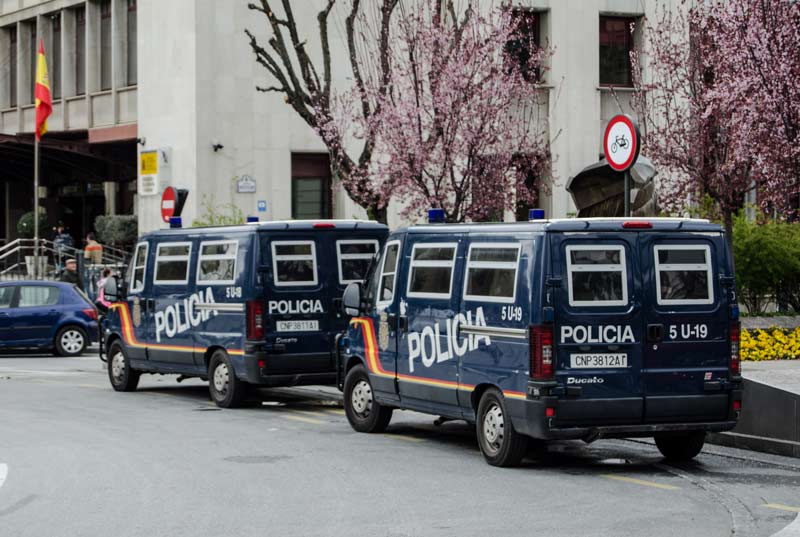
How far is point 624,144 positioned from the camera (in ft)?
49.0

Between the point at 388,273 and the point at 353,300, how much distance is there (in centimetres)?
61

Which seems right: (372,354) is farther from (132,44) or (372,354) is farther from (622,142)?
(132,44)

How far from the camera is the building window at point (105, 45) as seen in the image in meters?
44.6

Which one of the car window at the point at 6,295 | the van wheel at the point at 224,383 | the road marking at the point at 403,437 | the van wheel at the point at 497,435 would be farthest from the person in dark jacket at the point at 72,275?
the van wheel at the point at 497,435

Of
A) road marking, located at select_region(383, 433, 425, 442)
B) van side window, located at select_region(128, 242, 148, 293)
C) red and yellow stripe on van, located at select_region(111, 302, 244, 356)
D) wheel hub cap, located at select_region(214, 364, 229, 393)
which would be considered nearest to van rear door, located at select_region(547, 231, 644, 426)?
road marking, located at select_region(383, 433, 425, 442)

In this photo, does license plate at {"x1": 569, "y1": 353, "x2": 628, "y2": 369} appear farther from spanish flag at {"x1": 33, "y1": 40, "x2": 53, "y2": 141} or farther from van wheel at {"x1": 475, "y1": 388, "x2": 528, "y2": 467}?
spanish flag at {"x1": 33, "y1": 40, "x2": 53, "y2": 141}

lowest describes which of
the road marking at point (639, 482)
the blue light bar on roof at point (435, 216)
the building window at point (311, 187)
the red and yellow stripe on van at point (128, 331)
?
the road marking at point (639, 482)

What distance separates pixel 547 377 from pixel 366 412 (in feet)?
12.2

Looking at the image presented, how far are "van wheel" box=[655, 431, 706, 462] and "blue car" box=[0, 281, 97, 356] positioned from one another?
1856 centimetres

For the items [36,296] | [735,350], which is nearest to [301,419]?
[735,350]

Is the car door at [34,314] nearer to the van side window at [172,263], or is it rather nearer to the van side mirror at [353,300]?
the van side window at [172,263]

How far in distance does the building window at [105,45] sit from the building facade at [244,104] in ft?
4.04

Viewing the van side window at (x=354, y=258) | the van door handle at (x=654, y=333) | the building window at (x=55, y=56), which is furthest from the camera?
the building window at (x=55, y=56)

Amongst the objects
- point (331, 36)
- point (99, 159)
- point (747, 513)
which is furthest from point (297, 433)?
point (99, 159)
